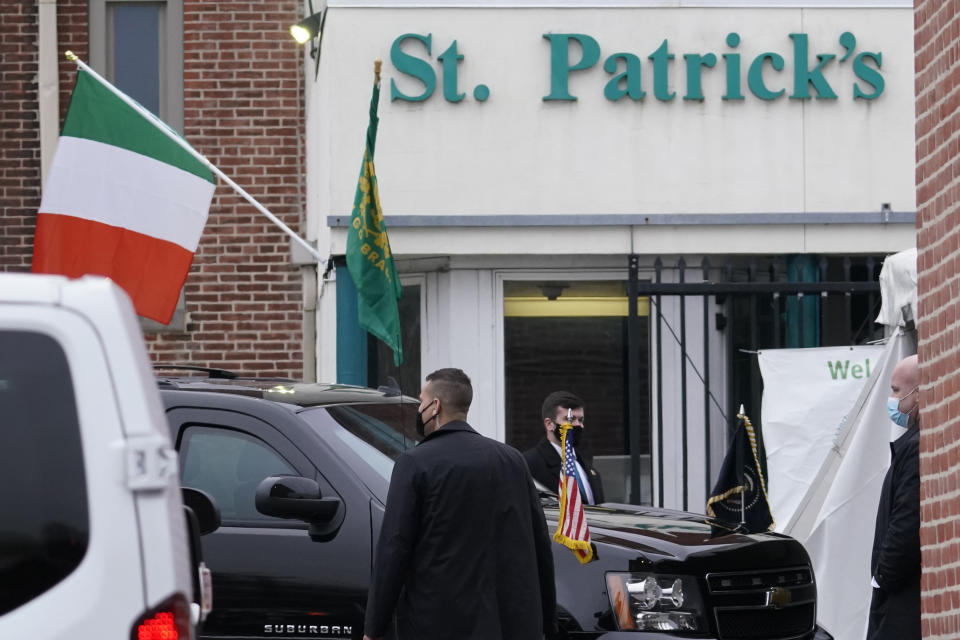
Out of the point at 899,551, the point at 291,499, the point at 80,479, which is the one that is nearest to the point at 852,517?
the point at 899,551

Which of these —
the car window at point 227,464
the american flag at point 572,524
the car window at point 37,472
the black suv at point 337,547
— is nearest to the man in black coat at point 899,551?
the black suv at point 337,547

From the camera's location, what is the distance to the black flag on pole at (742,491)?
8898 millimetres

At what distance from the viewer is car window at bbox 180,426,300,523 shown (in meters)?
6.48

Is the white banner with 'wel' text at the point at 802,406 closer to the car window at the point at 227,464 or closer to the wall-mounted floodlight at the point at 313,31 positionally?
the wall-mounted floodlight at the point at 313,31

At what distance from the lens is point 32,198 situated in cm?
1322

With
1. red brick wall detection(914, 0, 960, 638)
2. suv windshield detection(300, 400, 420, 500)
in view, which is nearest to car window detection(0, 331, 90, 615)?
suv windshield detection(300, 400, 420, 500)

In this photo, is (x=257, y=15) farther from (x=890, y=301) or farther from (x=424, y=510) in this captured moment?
(x=424, y=510)

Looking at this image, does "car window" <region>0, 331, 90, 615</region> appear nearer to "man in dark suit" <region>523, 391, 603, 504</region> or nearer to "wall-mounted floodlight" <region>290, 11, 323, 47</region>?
"man in dark suit" <region>523, 391, 603, 504</region>

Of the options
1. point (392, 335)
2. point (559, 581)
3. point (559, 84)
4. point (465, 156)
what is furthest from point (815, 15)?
point (559, 581)

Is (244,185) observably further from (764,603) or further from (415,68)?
(764,603)

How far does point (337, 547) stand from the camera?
6199 mm

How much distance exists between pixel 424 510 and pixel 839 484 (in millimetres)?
4273

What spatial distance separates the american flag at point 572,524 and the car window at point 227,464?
1.12 m

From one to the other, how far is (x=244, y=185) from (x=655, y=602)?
760 centimetres
